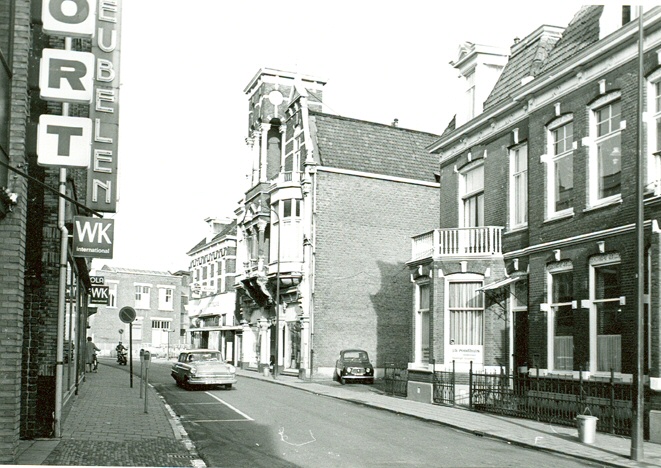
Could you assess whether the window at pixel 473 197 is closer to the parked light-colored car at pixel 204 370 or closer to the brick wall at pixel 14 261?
the parked light-colored car at pixel 204 370

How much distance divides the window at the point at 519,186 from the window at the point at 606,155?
11.0 ft

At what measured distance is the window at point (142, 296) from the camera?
74875 millimetres

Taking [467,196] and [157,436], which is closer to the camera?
[157,436]

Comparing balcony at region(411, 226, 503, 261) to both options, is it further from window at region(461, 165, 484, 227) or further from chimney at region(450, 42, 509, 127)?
chimney at region(450, 42, 509, 127)

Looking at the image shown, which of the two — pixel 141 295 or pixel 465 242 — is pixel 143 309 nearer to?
pixel 141 295

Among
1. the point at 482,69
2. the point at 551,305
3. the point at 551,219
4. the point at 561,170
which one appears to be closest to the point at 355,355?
the point at 482,69

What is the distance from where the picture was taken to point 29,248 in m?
13.9

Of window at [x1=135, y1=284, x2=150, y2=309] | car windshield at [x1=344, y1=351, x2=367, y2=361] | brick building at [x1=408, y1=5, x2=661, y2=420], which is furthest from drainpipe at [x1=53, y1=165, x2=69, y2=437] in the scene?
window at [x1=135, y1=284, x2=150, y2=309]

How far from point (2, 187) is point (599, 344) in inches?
540

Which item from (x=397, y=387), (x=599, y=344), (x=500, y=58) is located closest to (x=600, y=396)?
(x=599, y=344)

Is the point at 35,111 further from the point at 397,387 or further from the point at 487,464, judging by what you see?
the point at 397,387

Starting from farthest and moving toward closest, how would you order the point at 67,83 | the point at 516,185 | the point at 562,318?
the point at 516,185 → the point at 562,318 → the point at 67,83

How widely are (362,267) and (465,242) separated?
46.5ft

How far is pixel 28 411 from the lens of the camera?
43.4 ft
